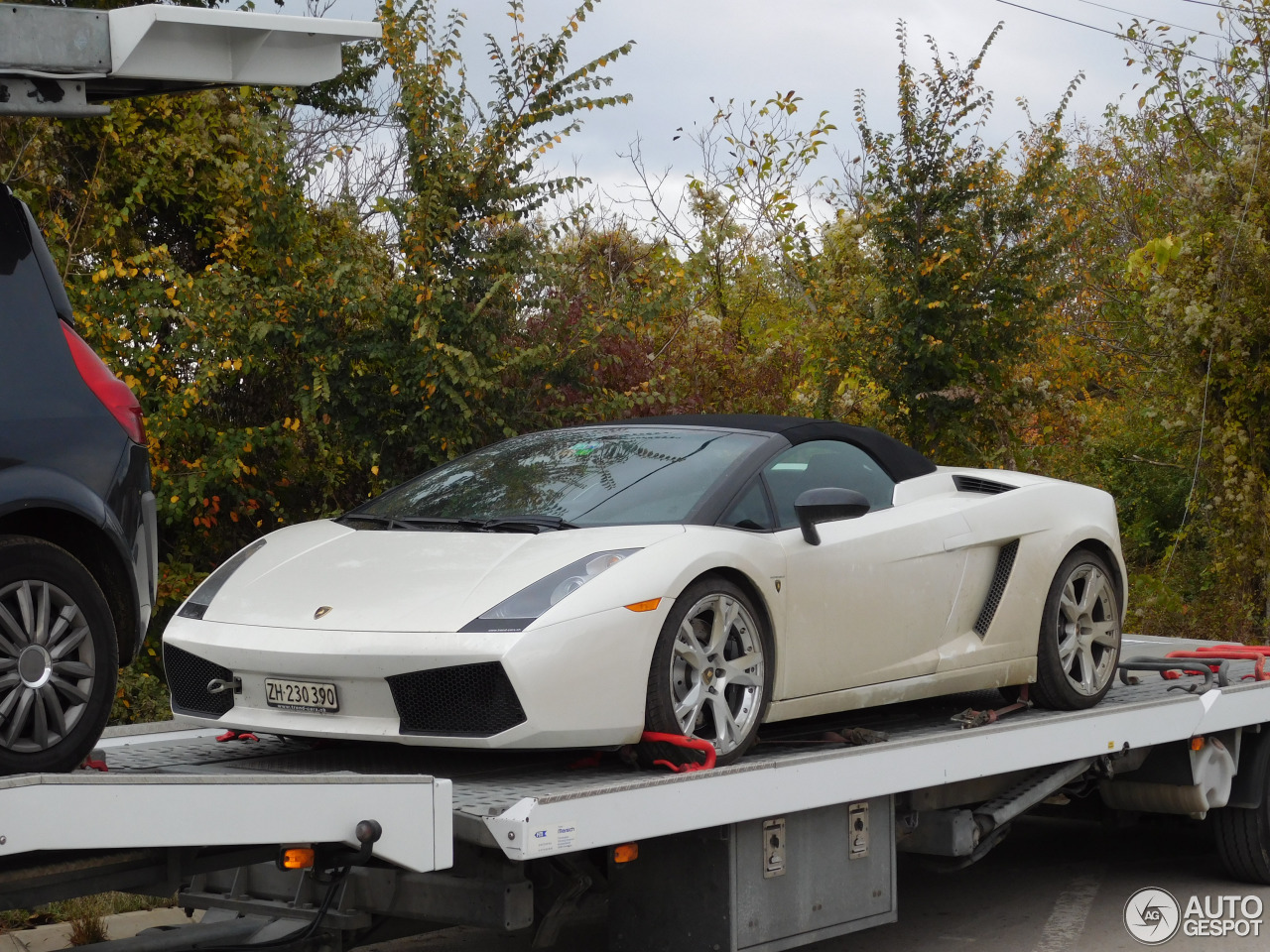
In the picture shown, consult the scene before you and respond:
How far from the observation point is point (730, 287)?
46.8 ft

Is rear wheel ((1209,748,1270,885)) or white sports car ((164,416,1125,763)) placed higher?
white sports car ((164,416,1125,763))

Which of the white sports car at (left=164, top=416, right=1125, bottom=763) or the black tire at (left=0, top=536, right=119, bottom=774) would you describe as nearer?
the black tire at (left=0, top=536, right=119, bottom=774)

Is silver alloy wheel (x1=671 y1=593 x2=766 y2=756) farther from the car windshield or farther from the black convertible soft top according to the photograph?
the black convertible soft top

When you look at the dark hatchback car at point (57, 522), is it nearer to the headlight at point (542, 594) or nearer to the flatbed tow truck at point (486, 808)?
the flatbed tow truck at point (486, 808)

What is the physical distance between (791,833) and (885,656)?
94 cm

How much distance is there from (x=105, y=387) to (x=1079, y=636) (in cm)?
407

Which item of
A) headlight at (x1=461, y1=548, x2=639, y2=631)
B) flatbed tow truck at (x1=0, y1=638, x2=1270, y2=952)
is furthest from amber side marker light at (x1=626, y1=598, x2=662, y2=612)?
flatbed tow truck at (x1=0, y1=638, x2=1270, y2=952)

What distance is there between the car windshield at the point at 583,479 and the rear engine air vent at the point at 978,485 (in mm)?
1168

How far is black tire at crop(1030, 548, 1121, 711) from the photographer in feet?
19.1

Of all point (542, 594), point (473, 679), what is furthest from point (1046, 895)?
point (473, 679)

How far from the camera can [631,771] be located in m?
4.36

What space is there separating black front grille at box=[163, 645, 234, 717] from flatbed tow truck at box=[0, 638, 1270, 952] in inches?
7.8

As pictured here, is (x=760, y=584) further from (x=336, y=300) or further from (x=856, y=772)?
(x=336, y=300)

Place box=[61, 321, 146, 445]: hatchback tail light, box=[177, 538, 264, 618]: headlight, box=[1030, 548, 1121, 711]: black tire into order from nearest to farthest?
1. box=[61, 321, 146, 445]: hatchback tail light
2. box=[177, 538, 264, 618]: headlight
3. box=[1030, 548, 1121, 711]: black tire
